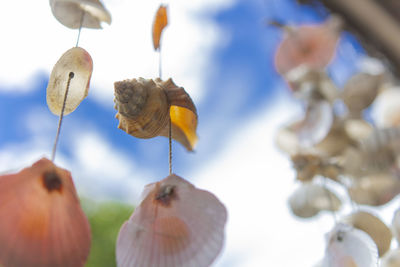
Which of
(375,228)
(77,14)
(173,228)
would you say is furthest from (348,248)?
(77,14)

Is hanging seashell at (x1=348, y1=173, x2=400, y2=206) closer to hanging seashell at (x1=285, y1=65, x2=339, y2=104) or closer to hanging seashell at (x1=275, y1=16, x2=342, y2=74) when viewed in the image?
hanging seashell at (x1=285, y1=65, x2=339, y2=104)

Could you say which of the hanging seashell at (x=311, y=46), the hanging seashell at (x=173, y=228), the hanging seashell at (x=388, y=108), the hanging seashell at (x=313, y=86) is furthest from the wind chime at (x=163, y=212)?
the hanging seashell at (x=388, y=108)

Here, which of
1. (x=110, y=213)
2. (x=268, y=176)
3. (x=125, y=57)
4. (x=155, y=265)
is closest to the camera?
(x=155, y=265)

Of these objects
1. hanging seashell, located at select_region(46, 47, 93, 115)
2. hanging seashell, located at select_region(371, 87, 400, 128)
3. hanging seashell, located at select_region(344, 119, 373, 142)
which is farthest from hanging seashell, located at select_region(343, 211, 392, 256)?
hanging seashell, located at select_region(371, 87, 400, 128)

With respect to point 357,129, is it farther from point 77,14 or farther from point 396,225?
point 77,14

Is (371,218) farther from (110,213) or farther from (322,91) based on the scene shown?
(110,213)

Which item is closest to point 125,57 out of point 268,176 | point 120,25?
point 120,25
